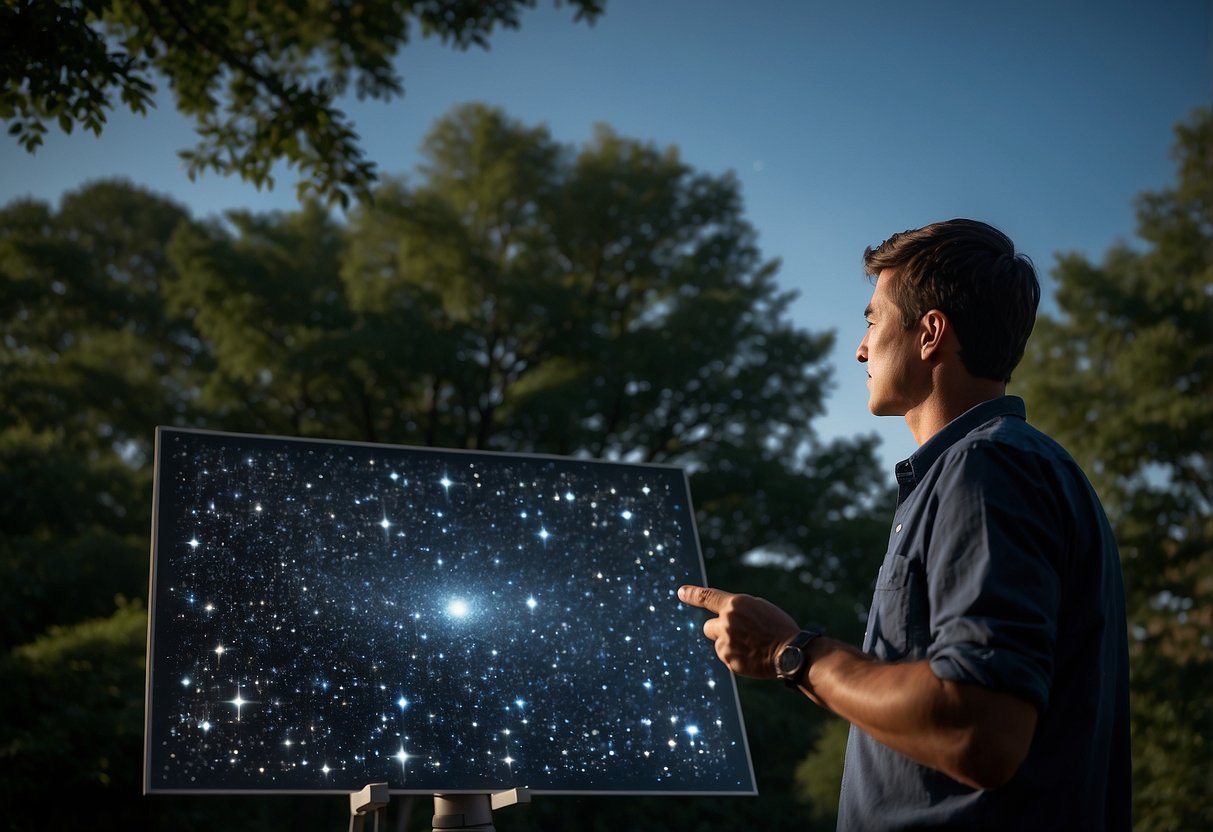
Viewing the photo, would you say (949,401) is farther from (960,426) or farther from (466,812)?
(466,812)

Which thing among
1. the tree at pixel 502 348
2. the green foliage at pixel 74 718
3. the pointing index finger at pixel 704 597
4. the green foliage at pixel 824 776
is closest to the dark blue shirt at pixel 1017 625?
the pointing index finger at pixel 704 597

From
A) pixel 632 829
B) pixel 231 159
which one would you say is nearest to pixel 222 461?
pixel 231 159

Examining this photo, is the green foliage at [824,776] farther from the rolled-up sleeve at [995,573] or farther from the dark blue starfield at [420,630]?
the rolled-up sleeve at [995,573]

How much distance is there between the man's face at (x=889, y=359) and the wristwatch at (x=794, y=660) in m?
0.43

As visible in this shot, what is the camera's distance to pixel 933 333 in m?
1.61

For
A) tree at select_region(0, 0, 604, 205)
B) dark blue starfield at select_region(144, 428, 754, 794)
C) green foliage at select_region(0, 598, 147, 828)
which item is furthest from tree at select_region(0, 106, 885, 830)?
dark blue starfield at select_region(144, 428, 754, 794)

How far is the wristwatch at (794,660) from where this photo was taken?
4.63 feet

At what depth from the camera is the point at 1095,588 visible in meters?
1.37

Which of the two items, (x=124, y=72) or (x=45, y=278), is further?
(x=45, y=278)

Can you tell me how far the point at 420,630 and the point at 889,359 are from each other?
1123 mm

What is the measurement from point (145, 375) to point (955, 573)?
1483 centimetres

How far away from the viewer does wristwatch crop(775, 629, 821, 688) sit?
141 cm

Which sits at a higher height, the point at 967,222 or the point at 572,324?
the point at 572,324

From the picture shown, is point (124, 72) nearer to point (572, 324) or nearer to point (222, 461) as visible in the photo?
point (222, 461)
